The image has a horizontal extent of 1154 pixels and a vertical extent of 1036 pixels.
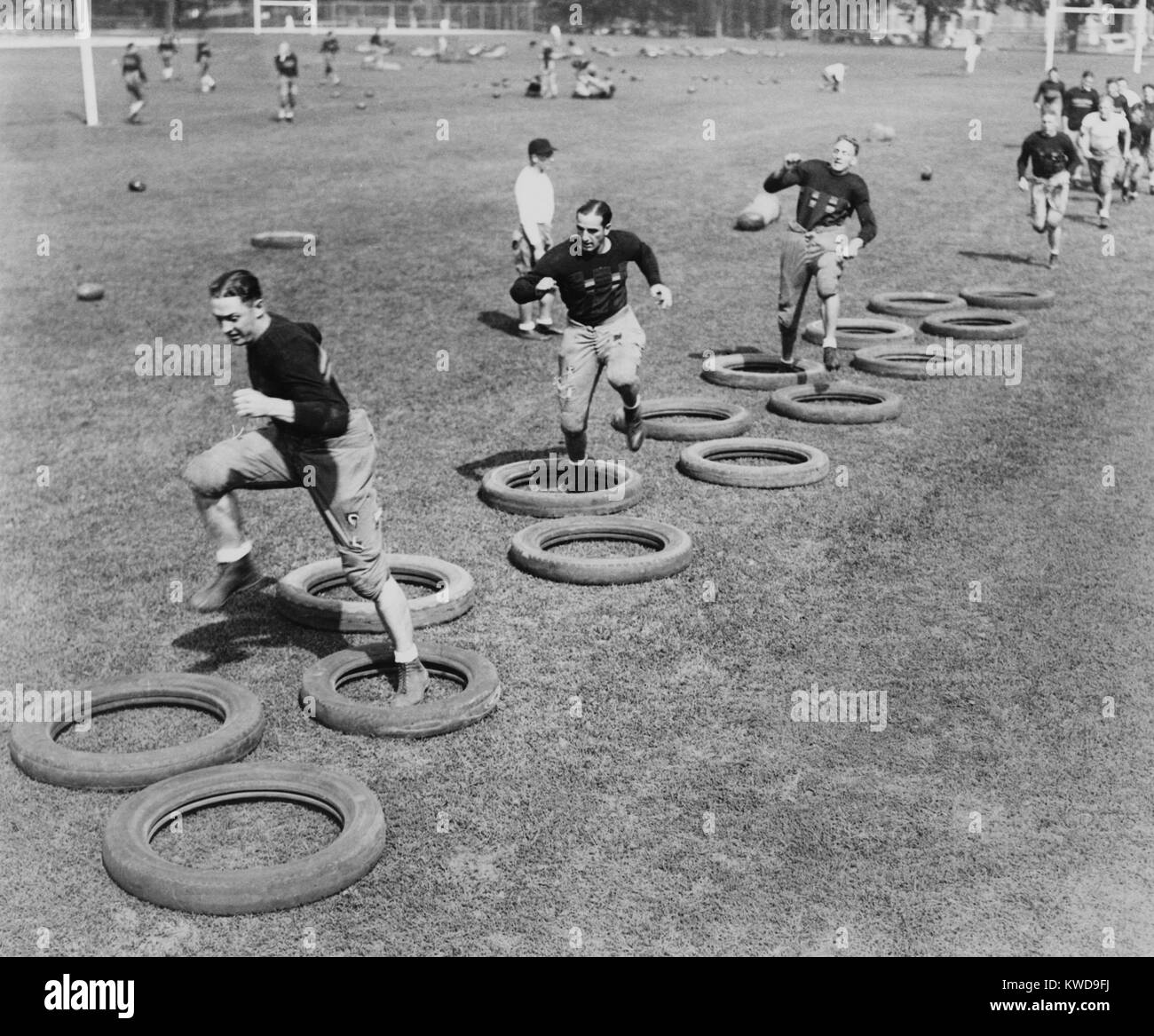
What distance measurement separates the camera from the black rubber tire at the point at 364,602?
10.8m

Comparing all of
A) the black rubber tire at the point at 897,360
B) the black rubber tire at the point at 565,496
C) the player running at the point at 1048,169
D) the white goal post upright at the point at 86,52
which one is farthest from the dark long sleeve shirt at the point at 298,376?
the white goal post upright at the point at 86,52

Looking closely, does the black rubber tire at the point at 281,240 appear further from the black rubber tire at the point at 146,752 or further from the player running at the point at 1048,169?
the black rubber tire at the point at 146,752

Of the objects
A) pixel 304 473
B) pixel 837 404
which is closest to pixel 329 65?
pixel 837 404

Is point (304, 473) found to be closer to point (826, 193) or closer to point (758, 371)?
point (826, 193)

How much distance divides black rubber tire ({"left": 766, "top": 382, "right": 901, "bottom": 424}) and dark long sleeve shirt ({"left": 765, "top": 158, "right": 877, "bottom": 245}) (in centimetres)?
196

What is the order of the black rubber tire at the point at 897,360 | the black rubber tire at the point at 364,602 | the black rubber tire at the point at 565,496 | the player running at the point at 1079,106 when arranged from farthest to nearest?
1. the player running at the point at 1079,106
2. the black rubber tire at the point at 897,360
3. the black rubber tire at the point at 565,496
4. the black rubber tire at the point at 364,602

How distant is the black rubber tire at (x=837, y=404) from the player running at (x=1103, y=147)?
44.8ft

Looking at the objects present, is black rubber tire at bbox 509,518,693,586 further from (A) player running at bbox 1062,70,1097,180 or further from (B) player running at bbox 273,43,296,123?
(B) player running at bbox 273,43,296,123

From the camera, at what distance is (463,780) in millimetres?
8656

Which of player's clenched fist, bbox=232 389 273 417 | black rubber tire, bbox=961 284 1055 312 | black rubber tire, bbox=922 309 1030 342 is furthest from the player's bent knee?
black rubber tire, bbox=961 284 1055 312

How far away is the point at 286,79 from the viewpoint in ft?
137

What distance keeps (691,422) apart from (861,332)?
19.5 feet

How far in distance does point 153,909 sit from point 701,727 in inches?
149
